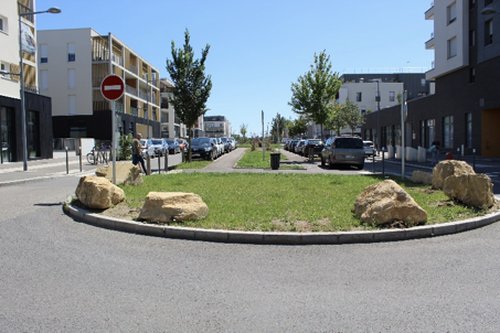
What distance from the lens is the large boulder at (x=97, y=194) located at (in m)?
9.84

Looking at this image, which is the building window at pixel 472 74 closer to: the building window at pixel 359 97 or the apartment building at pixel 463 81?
the apartment building at pixel 463 81

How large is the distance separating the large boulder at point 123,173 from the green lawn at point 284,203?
400 mm

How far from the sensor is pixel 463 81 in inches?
1491

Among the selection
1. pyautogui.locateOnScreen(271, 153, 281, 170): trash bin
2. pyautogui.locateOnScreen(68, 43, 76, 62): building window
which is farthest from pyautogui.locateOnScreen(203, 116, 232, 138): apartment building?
pyautogui.locateOnScreen(271, 153, 281, 170): trash bin

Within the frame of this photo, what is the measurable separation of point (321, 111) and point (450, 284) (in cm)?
3495

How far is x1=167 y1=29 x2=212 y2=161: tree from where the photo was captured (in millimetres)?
26719

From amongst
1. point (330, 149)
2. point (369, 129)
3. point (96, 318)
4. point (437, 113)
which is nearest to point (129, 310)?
point (96, 318)

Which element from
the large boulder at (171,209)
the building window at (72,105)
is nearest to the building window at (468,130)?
the large boulder at (171,209)

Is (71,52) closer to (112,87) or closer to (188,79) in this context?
(188,79)

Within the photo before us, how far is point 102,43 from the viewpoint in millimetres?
60656

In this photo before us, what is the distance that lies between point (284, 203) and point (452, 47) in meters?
35.0

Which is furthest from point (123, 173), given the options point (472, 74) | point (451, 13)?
point (451, 13)

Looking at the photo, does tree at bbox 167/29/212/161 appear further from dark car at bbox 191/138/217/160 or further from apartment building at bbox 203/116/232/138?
apartment building at bbox 203/116/232/138

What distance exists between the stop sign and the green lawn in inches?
95.4
